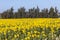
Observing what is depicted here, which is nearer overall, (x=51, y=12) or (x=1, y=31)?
(x=1, y=31)

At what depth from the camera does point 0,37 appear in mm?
9719

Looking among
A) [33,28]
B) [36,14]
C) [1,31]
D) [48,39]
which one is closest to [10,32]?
[1,31]

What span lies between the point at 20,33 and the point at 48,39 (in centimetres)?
135

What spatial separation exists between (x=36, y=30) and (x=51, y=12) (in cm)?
1960

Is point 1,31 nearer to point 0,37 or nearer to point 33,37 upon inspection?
point 0,37

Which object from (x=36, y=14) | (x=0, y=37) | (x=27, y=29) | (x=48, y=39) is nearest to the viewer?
(x=48, y=39)

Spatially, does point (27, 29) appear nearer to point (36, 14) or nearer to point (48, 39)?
point (48, 39)

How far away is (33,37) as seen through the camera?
29.8 feet

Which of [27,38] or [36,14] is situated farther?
[36,14]

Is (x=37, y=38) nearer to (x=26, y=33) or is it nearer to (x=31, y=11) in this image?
(x=26, y=33)

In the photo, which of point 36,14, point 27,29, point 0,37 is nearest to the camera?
point 0,37

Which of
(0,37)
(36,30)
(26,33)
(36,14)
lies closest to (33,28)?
Answer: (36,30)

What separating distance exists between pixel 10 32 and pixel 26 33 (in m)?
0.63

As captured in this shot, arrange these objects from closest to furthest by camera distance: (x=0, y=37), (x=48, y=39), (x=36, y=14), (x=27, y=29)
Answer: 1. (x=48, y=39)
2. (x=0, y=37)
3. (x=27, y=29)
4. (x=36, y=14)
